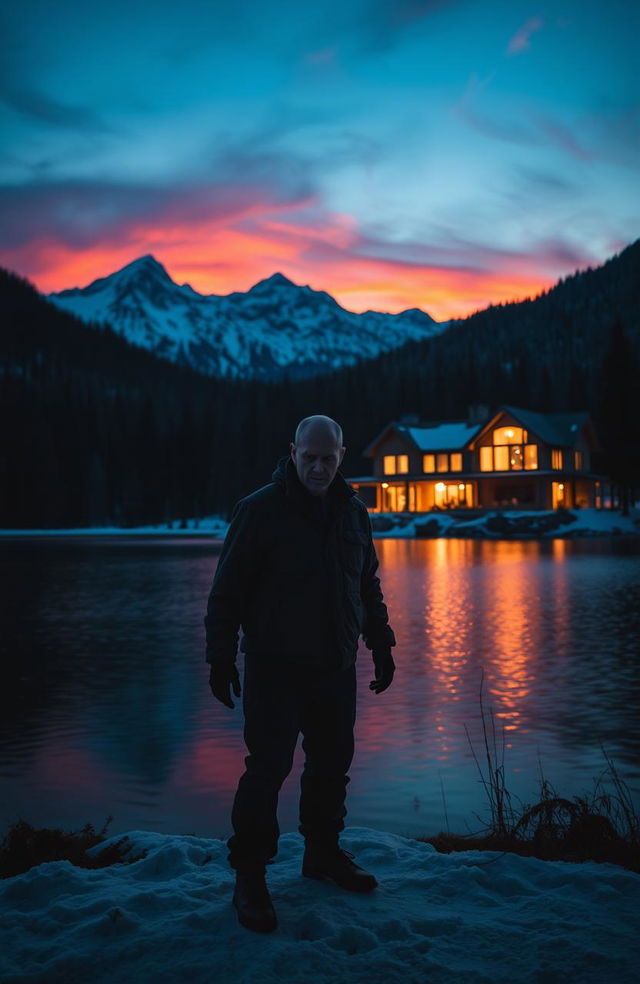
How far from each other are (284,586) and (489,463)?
66044 mm

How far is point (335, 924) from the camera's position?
3891 mm

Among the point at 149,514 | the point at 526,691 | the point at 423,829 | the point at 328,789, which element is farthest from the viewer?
the point at 149,514

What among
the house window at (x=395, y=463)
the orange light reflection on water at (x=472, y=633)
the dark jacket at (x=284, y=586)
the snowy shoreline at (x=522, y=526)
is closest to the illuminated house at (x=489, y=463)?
the house window at (x=395, y=463)

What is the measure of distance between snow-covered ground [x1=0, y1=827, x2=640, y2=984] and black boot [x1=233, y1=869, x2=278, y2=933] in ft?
0.17

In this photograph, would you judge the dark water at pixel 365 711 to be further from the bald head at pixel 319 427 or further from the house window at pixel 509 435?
the house window at pixel 509 435

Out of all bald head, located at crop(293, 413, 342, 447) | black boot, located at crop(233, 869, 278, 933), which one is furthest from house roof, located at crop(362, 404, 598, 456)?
black boot, located at crop(233, 869, 278, 933)

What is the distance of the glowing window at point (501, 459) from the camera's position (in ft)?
223

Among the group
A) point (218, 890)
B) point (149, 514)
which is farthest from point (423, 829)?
point (149, 514)

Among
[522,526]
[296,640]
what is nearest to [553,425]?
[522,526]

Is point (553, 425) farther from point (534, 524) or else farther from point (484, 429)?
point (534, 524)

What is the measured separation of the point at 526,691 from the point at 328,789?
645 cm

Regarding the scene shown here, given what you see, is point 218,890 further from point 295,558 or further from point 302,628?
point 295,558

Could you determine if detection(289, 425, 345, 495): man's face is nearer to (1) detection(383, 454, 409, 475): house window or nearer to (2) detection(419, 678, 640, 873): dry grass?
(2) detection(419, 678, 640, 873): dry grass

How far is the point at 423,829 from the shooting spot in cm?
595
